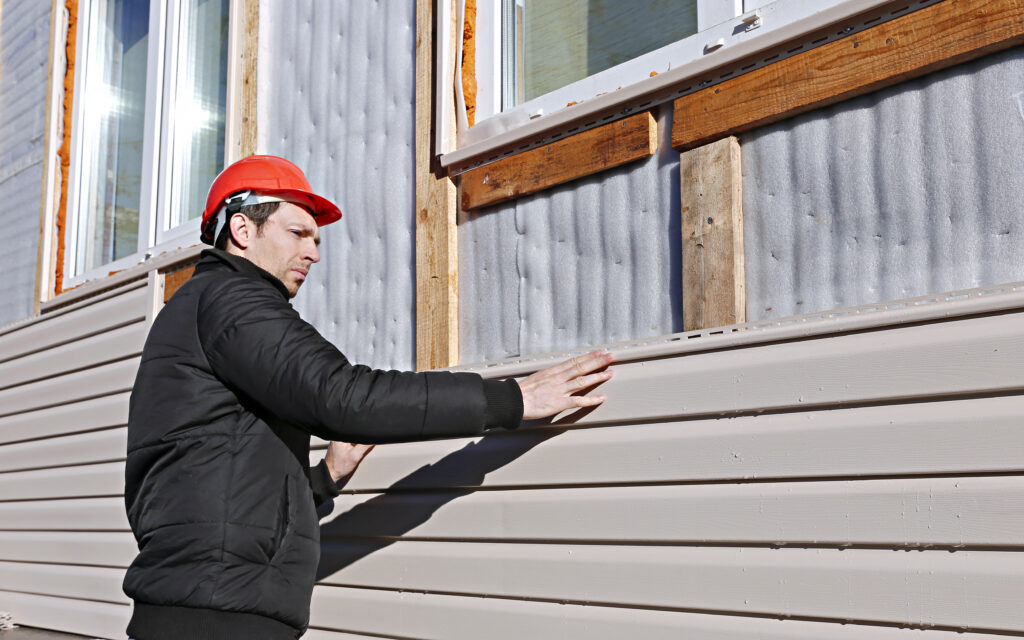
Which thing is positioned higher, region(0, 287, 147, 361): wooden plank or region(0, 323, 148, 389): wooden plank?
region(0, 287, 147, 361): wooden plank

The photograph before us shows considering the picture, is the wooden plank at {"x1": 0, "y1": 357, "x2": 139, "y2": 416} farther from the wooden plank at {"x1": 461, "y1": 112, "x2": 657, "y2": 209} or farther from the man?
the man

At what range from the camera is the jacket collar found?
9.68ft

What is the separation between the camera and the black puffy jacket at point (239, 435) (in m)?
2.69

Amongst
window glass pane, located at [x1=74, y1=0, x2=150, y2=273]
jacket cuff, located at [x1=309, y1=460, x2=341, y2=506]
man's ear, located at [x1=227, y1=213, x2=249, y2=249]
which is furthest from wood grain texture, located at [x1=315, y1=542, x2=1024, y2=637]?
window glass pane, located at [x1=74, y1=0, x2=150, y2=273]

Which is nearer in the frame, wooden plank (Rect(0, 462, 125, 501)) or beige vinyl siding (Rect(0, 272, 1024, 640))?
beige vinyl siding (Rect(0, 272, 1024, 640))

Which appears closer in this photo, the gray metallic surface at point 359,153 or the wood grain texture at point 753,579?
the wood grain texture at point 753,579

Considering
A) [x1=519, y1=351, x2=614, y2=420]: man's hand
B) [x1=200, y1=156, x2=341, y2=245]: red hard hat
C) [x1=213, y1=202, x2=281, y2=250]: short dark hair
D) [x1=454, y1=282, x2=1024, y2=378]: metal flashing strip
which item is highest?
[x1=200, y1=156, x2=341, y2=245]: red hard hat

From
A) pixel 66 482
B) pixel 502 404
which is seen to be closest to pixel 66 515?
pixel 66 482

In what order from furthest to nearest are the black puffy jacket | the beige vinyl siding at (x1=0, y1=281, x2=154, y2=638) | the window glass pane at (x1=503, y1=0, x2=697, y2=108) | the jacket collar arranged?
the beige vinyl siding at (x1=0, y1=281, x2=154, y2=638) < the window glass pane at (x1=503, y1=0, x2=697, y2=108) < the jacket collar < the black puffy jacket

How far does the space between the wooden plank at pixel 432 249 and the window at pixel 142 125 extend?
214 centimetres

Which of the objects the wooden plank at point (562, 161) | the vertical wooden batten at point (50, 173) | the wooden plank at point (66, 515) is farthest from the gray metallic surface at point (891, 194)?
the vertical wooden batten at point (50, 173)

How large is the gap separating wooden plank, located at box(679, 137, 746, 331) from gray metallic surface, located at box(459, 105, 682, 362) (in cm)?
9

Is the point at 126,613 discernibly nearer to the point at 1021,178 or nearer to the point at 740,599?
the point at 740,599

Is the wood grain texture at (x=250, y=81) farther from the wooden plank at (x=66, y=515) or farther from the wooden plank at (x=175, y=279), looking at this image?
the wooden plank at (x=66, y=515)
